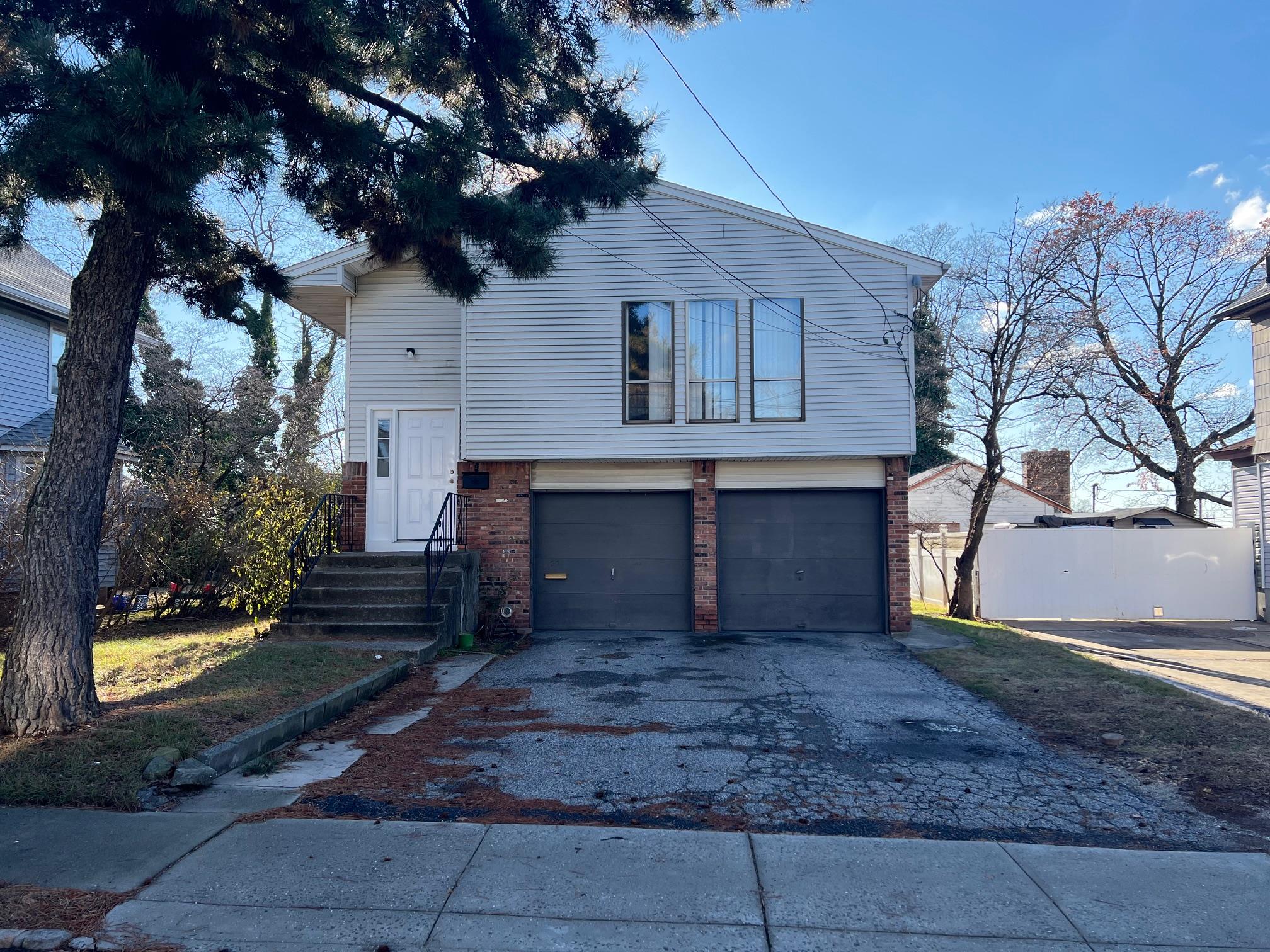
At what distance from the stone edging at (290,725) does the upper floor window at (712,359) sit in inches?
233

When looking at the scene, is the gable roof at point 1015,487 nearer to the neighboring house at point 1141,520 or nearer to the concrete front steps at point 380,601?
the neighboring house at point 1141,520

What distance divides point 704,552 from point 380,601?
4601 millimetres

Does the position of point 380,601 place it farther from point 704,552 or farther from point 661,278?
point 661,278

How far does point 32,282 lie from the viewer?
1666 centimetres

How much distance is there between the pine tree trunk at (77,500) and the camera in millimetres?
Answer: 5746

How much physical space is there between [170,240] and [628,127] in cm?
406

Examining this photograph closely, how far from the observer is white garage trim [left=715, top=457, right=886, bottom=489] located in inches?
489

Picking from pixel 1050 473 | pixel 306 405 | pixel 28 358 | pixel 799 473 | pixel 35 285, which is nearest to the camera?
pixel 799 473

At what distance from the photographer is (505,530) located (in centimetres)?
1232

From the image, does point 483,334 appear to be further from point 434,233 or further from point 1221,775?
point 1221,775

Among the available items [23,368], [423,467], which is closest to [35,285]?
[23,368]

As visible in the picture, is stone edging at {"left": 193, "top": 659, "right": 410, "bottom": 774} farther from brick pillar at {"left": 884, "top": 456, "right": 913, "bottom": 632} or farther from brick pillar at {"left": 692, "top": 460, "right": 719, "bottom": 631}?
brick pillar at {"left": 884, "top": 456, "right": 913, "bottom": 632}

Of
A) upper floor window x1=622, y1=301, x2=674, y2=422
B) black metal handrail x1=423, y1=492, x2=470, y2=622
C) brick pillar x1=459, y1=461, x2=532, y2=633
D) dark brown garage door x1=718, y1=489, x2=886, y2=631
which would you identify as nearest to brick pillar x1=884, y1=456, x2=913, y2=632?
dark brown garage door x1=718, y1=489, x2=886, y2=631

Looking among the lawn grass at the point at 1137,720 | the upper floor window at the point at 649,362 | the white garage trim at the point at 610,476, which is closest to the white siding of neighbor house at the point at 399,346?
the white garage trim at the point at 610,476
